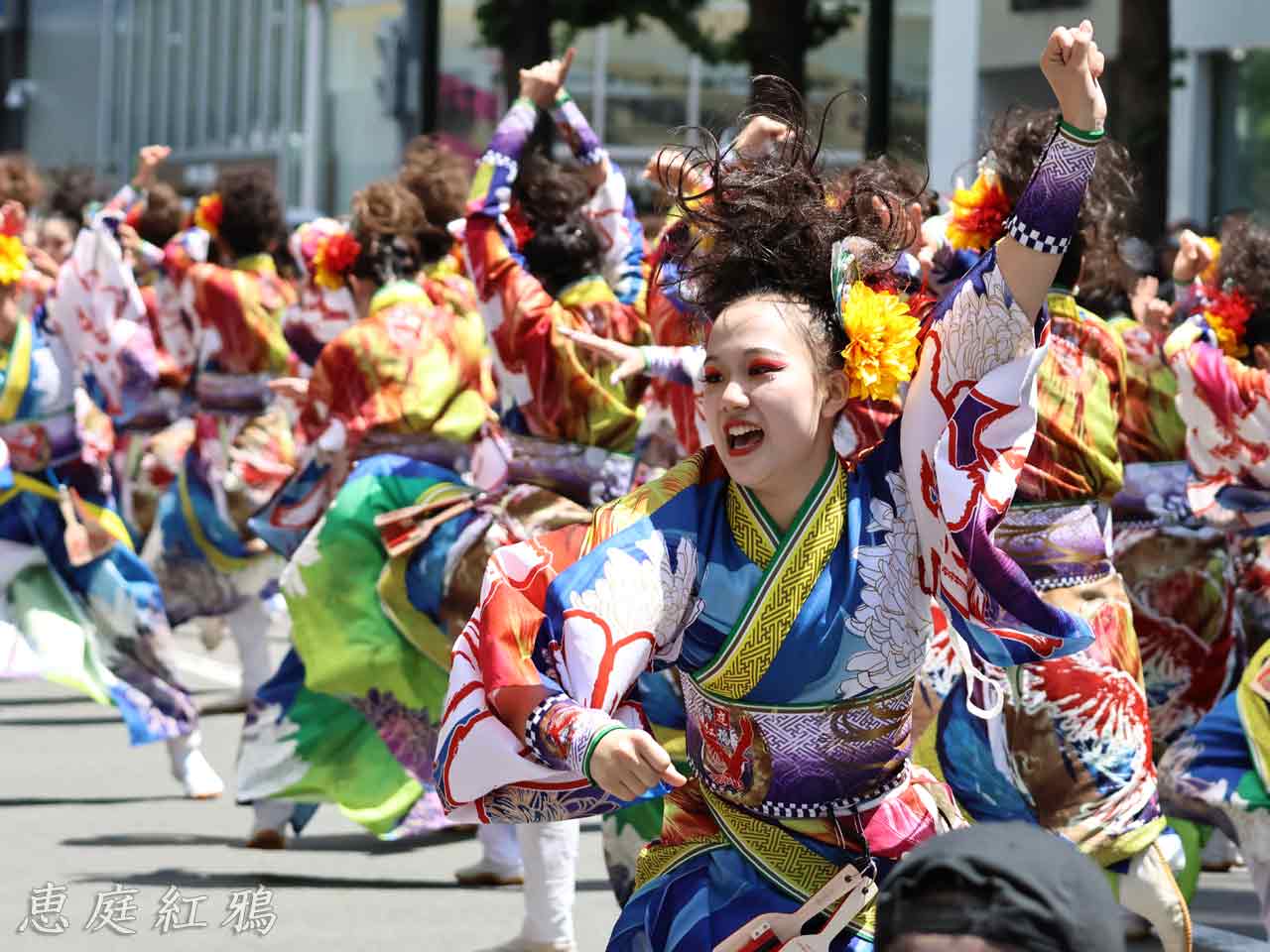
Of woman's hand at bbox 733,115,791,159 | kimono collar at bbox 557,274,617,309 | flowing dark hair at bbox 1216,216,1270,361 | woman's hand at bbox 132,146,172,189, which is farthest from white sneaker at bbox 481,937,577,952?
woman's hand at bbox 132,146,172,189

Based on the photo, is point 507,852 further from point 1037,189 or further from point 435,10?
point 435,10

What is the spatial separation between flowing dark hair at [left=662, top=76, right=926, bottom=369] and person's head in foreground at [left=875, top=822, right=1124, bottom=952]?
5.13 ft

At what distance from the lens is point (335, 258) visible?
8312 millimetres

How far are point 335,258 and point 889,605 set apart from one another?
4.95m

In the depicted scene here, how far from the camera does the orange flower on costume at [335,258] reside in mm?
8281

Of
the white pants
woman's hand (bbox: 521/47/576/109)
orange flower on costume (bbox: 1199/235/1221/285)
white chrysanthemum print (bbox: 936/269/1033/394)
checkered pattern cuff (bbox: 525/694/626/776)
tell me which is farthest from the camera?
orange flower on costume (bbox: 1199/235/1221/285)

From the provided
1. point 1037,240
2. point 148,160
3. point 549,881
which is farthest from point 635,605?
point 148,160

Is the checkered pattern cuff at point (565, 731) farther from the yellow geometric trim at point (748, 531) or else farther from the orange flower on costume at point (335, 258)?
the orange flower on costume at point (335, 258)

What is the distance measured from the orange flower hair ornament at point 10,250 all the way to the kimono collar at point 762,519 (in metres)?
4.63

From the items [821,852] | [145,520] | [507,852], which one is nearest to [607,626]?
[821,852]

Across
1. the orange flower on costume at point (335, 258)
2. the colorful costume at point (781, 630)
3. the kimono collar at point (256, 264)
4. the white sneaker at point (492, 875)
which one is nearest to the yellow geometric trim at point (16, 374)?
the orange flower on costume at point (335, 258)

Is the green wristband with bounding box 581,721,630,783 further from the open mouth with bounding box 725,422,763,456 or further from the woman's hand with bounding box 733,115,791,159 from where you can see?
the woman's hand with bounding box 733,115,791,159

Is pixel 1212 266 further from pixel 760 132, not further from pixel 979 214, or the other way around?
Result: pixel 760 132

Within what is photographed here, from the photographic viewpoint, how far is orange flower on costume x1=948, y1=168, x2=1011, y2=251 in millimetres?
5453
